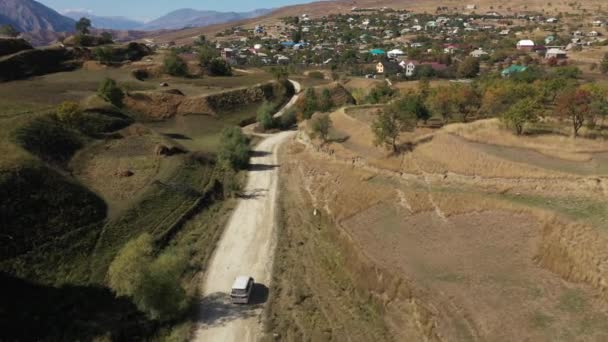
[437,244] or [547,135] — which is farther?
[547,135]

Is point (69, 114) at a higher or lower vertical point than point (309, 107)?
higher

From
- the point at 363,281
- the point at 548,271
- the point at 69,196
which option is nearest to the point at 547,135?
the point at 548,271

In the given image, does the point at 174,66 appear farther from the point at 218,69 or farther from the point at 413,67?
the point at 413,67

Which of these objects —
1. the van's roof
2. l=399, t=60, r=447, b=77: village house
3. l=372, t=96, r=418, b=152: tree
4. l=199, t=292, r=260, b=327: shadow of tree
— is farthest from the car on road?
l=399, t=60, r=447, b=77: village house

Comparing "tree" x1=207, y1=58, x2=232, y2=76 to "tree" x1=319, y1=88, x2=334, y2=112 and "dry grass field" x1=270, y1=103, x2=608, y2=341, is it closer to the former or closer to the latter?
"tree" x1=319, y1=88, x2=334, y2=112

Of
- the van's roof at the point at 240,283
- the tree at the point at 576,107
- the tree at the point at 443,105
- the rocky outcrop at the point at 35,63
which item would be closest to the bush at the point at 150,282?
the van's roof at the point at 240,283

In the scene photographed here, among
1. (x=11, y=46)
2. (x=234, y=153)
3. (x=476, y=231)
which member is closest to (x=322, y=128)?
(x=234, y=153)

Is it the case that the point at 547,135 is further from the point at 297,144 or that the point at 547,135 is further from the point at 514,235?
the point at 297,144

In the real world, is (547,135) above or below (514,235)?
above
